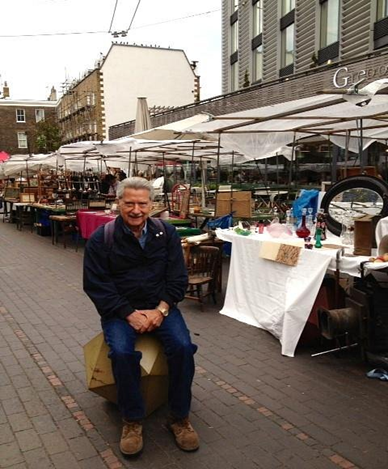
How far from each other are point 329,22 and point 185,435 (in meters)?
15.7

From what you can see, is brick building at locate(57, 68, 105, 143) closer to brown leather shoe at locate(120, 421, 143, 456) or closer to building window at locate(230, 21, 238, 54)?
building window at locate(230, 21, 238, 54)

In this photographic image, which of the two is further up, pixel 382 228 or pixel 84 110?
pixel 84 110

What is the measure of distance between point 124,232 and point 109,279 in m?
0.33

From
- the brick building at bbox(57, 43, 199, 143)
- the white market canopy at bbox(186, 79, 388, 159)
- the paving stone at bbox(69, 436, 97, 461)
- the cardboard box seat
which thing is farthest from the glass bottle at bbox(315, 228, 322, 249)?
the brick building at bbox(57, 43, 199, 143)

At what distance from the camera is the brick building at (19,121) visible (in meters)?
54.1

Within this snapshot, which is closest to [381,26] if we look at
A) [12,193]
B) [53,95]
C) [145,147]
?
[145,147]

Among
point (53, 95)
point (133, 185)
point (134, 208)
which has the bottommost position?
point (134, 208)

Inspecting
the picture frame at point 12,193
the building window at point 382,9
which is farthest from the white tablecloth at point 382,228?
the picture frame at point 12,193

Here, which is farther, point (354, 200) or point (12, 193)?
point (12, 193)

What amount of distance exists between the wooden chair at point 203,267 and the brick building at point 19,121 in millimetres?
51881

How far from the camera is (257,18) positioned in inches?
837

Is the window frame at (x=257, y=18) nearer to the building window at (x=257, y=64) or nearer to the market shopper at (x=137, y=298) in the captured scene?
the building window at (x=257, y=64)

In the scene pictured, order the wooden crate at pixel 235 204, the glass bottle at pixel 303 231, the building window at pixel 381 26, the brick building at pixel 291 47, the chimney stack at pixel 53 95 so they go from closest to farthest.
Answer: the glass bottle at pixel 303 231 < the wooden crate at pixel 235 204 < the brick building at pixel 291 47 < the building window at pixel 381 26 < the chimney stack at pixel 53 95

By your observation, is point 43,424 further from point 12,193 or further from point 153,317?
point 12,193
